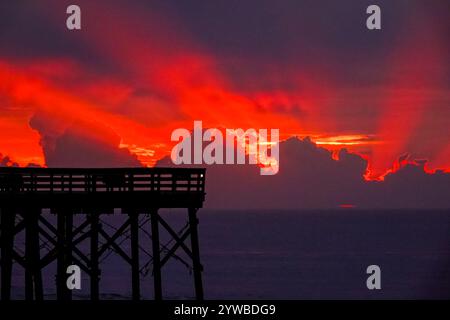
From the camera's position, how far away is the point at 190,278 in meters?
136

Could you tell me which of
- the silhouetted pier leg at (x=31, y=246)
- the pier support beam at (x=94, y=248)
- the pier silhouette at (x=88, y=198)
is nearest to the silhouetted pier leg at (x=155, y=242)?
the pier silhouette at (x=88, y=198)

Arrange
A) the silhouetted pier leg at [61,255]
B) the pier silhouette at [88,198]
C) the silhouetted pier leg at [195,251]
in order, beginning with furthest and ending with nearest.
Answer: the silhouetted pier leg at [61,255] < the silhouetted pier leg at [195,251] < the pier silhouette at [88,198]

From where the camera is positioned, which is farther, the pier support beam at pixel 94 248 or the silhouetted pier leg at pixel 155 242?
the pier support beam at pixel 94 248

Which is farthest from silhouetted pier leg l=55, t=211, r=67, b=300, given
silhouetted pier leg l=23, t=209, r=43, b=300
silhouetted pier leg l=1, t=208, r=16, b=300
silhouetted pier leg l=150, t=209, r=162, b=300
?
silhouetted pier leg l=150, t=209, r=162, b=300

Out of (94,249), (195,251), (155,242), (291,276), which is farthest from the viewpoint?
(291,276)

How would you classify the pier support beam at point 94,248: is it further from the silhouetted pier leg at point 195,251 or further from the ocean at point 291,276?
the ocean at point 291,276

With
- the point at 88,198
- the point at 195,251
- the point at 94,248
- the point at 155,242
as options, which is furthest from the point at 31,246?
the point at 195,251

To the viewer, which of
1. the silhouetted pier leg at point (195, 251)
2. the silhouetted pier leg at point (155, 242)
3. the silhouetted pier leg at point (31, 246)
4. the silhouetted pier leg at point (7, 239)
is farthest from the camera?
the silhouetted pier leg at point (7, 239)

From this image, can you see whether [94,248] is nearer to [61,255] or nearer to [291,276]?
[61,255]
